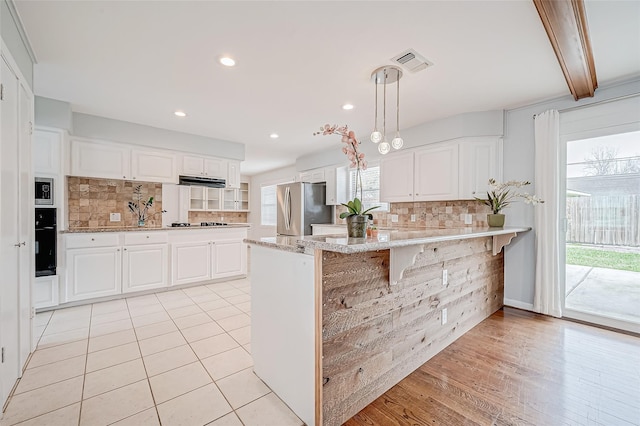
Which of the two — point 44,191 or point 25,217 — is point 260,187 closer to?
point 44,191

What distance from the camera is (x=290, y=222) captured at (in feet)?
17.8

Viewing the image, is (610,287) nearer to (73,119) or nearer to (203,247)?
(203,247)

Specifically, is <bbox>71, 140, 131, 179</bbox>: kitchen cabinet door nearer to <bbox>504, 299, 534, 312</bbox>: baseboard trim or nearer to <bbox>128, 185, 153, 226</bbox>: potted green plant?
<bbox>128, 185, 153, 226</bbox>: potted green plant

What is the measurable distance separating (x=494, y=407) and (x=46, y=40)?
Result: 390 cm

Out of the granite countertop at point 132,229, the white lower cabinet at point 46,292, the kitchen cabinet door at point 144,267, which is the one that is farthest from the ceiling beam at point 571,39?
the white lower cabinet at point 46,292

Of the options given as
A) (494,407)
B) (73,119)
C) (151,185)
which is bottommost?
(494,407)

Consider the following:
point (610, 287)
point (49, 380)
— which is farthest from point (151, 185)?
point (610, 287)

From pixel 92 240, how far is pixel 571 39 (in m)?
4.99

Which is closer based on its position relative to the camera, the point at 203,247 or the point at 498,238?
the point at 498,238

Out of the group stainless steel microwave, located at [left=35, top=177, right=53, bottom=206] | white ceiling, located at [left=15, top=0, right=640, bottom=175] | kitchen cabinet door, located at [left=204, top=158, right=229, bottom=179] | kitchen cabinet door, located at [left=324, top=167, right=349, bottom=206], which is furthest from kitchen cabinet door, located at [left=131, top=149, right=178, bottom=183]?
kitchen cabinet door, located at [left=324, top=167, right=349, bottom=206]

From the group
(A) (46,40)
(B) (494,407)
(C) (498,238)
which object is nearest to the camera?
(B) (494,407)

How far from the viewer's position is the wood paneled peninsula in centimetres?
142

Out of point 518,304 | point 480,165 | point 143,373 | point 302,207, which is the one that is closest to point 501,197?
point 480,165

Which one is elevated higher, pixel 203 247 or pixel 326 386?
pixel 203 247
